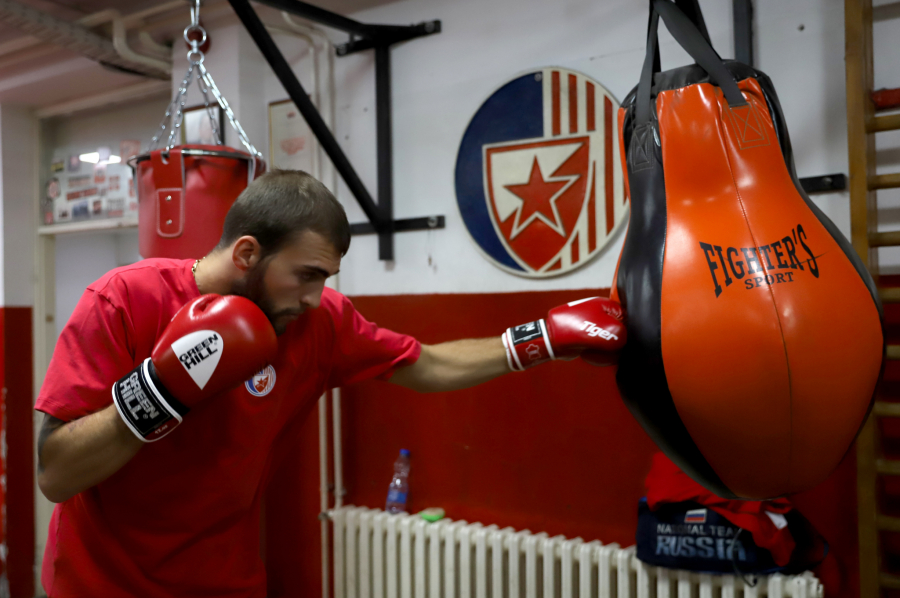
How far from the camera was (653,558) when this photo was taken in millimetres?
1805

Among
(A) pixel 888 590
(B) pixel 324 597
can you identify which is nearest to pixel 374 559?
(B) pixel 324 597

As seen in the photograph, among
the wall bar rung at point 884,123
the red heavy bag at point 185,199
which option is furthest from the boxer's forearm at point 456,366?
the wall bar rung at point 884,123

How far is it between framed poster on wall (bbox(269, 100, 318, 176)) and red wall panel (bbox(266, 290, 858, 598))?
0.65m

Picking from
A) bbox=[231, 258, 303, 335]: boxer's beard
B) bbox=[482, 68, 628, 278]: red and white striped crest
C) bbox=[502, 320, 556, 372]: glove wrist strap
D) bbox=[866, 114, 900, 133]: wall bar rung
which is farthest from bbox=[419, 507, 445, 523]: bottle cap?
bbox=[866, 114, 900, 133]: wall bar rung

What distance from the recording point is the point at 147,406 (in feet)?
3.47

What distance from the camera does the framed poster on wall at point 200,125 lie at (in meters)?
2.82

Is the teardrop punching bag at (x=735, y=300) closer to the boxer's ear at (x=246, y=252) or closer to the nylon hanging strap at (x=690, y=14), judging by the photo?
the nylon hanging strap at (x=690, y=14)

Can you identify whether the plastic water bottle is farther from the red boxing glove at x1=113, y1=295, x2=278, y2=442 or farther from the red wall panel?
the red boxing glove at x1=113, y1=295, x2=278, y2=442

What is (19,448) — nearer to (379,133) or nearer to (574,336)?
(379,133)

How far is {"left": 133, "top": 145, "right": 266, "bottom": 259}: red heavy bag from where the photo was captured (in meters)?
1.88

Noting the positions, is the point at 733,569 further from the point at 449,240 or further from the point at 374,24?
the point at 374,24

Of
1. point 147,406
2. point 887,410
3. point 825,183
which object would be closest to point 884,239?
point 825,183

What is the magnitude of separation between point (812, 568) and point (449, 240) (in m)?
1.48

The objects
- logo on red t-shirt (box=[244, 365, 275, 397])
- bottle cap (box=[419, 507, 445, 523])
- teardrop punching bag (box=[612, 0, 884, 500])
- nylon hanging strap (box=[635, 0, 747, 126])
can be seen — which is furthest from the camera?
bottle cap (box=[419, 507, 445, 523])
